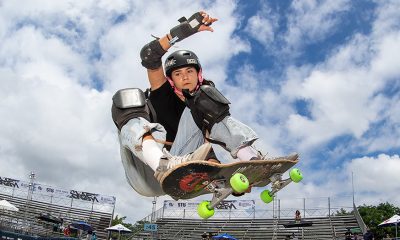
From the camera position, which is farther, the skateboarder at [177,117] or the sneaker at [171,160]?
the skateboarder at [177,117]

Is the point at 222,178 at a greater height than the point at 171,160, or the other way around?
the point at 171,160

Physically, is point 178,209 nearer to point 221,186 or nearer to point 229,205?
point 229,205

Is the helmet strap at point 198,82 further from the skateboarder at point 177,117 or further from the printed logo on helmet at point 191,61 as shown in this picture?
the printed logo on helmet at point 191,61

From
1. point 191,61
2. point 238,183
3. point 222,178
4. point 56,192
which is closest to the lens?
point 238,183

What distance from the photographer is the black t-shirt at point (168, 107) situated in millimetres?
5711

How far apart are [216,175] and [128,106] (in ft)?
4.56

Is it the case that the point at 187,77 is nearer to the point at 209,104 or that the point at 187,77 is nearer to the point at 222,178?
the point at 209,104

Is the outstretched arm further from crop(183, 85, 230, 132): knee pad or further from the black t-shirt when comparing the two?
crop(183, 85, 230, 132): knee pad

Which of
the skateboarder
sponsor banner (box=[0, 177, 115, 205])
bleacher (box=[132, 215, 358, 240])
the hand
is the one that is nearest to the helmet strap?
the skateboarder

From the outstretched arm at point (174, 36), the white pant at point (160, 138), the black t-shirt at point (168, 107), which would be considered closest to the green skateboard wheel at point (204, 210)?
the white pant at point (160, 138)

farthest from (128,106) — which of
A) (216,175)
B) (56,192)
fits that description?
(56,192)

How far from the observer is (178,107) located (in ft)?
19.3

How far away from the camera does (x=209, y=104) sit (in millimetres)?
5195

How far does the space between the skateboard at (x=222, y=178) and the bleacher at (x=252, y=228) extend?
20532mm
